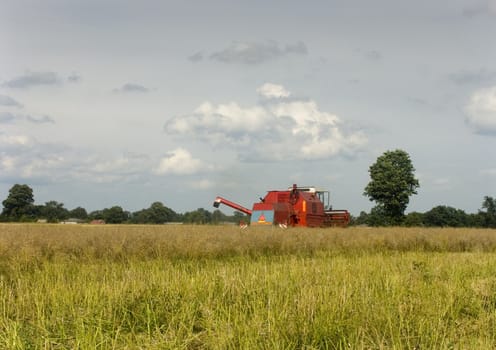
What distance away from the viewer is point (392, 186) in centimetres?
4181

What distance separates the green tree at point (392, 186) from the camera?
4184 cm

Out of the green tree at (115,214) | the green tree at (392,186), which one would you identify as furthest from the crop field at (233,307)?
the green tree at (115,214)

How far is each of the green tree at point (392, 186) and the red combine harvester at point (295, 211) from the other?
18.8 m

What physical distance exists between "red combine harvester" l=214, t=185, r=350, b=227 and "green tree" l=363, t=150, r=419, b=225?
18826 mm

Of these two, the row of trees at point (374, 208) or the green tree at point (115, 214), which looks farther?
the green tree at point (115, 214)

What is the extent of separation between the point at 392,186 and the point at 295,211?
22.3 metres

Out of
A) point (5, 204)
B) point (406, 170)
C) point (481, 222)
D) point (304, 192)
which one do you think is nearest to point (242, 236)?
point (304, 192)

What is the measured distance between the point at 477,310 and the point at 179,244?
661cm

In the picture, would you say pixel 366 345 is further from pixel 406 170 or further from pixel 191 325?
pixel 406 170

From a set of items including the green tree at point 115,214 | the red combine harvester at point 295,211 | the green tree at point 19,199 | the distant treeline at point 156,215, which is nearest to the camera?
the red combine harvester at point 295,211

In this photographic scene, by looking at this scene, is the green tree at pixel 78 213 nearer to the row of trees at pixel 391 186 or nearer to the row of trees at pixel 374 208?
the row of trees at pixel 374 208

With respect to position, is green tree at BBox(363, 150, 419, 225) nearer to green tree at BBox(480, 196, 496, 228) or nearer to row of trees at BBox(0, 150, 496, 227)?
row of trees at BBox(0, 150, 496, 227)

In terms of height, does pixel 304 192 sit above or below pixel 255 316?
above

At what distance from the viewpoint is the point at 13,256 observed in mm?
8742
